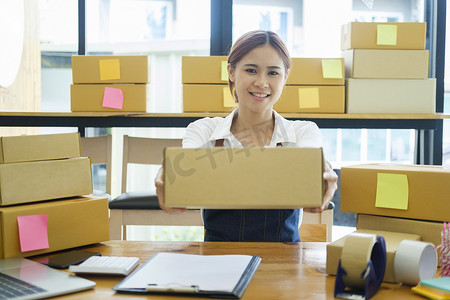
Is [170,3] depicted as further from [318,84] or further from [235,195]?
[235,195]

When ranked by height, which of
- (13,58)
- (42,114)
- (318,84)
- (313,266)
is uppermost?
(13,58)

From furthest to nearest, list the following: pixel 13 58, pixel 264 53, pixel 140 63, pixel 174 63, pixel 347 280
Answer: pixel 174 63 → pixel 13 58 → pixel 140 63 → pixel 264 53 → pixel 347 280

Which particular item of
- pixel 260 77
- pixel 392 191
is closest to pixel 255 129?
pixel 260 77

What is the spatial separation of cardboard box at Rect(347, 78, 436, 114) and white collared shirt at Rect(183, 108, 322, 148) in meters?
0.96

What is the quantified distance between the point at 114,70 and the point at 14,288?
5.58 ft

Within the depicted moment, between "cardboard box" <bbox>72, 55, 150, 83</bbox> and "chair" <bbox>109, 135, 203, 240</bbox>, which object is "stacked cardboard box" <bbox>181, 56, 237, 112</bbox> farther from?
"chair" <bbox>109, 135, 203, 240</bbox>

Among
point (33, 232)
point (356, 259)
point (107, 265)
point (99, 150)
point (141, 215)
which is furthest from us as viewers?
point (99, 150)

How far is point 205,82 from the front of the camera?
2.43 metres

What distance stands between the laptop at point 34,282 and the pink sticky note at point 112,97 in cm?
147

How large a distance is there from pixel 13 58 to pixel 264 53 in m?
2.24

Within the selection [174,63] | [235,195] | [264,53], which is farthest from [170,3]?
[235,195]

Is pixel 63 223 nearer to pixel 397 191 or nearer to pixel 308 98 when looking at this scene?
pixel 397 191

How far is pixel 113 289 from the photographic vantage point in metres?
0.89

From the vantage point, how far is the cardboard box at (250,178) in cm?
92
